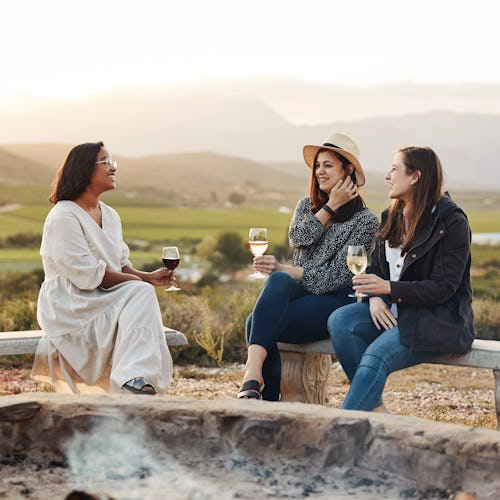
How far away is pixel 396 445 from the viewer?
2.53 meters

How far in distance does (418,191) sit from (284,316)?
836 mm

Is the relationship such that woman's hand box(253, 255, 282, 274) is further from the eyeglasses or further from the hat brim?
the eyeglasses

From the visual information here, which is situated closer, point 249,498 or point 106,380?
point 249,498

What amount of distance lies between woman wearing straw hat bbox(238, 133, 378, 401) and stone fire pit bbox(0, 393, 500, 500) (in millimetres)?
1326

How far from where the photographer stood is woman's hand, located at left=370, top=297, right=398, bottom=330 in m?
3.78

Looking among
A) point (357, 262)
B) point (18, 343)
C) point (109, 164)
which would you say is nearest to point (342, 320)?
point (357, 262)

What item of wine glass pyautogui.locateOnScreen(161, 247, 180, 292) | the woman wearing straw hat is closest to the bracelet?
the woman wearing straw hat

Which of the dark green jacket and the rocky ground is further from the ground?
the dark green jacket

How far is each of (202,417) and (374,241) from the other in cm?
175

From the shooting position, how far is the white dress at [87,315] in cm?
408

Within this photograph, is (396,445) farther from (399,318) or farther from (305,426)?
(399,318)

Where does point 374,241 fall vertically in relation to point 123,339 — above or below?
above

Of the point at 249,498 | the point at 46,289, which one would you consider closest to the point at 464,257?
the point at 249,498

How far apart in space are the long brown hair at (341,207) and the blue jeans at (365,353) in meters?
0.50
